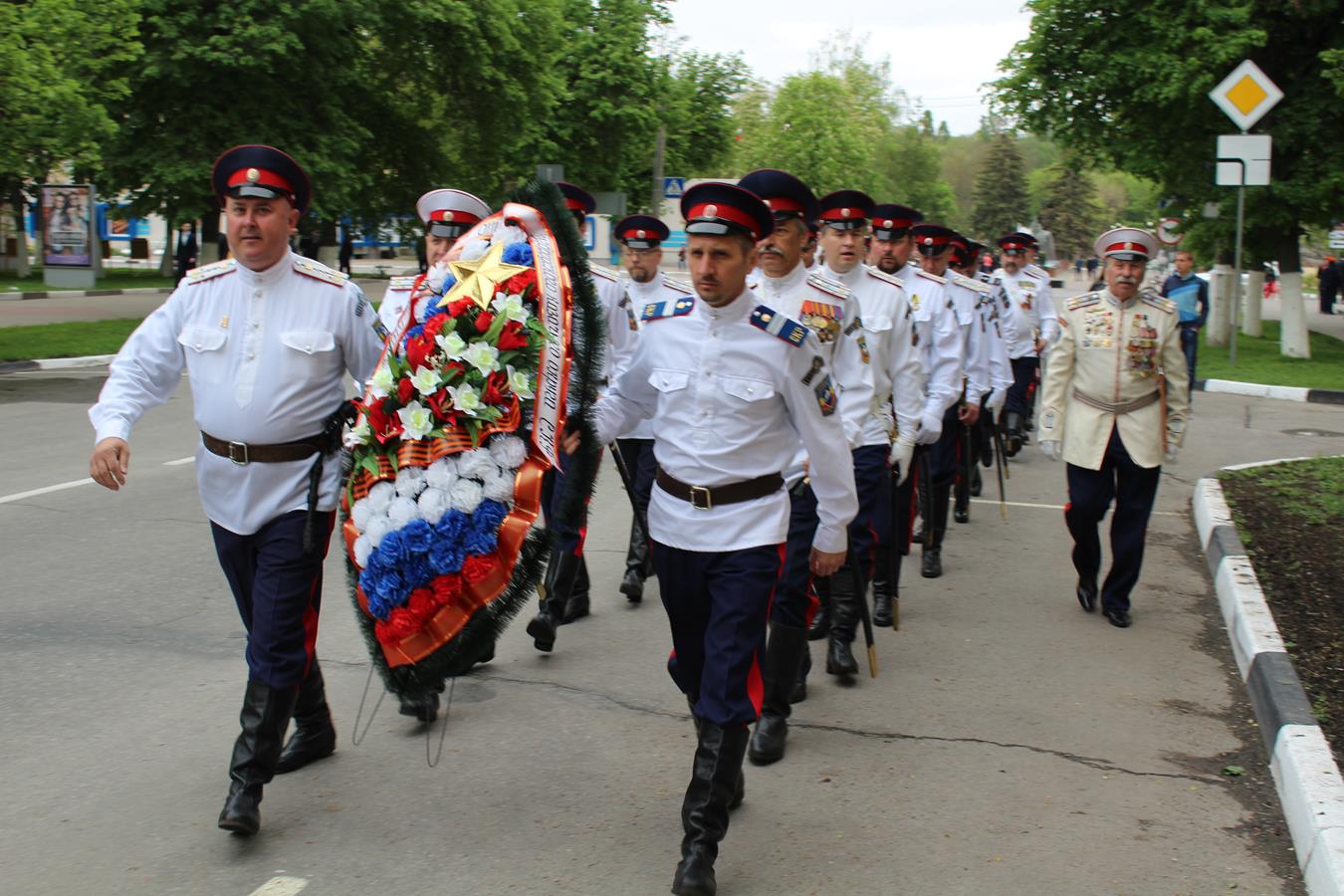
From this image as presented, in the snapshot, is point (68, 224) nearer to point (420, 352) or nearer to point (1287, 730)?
point (420, 352)

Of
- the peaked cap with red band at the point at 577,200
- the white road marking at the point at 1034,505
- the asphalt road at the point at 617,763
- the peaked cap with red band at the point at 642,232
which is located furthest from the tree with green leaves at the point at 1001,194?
the peaked cap with red band at the point at 577,200

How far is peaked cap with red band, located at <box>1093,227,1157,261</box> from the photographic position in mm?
7160

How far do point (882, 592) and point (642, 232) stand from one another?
2.53 meters

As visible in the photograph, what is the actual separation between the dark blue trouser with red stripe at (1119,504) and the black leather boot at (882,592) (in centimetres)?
115

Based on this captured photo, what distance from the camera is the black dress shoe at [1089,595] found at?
298 inches

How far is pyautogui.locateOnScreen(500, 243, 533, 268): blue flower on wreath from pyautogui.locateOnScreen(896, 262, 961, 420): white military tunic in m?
3.68

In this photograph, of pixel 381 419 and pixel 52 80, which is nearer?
pixel 381 419

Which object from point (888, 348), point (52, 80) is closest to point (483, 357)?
point (888, 348)

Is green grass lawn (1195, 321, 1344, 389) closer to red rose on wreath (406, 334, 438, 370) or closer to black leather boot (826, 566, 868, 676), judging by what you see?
black leather boot (826, 566, 868, 676)

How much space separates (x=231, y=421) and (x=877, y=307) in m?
3.24

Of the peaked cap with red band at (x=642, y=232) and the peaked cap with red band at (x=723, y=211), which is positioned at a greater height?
the peaked cap with red band at (x=642, y=232)

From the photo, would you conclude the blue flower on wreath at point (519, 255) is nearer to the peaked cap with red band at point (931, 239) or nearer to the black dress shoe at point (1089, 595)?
the black dress shoe at point (1089, 595)

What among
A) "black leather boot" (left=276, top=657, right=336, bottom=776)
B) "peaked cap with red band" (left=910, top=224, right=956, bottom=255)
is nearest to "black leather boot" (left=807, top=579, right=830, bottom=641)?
"black leather boot" (left=276, top=657, right=336, bottom=776)

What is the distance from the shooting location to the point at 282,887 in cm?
388
